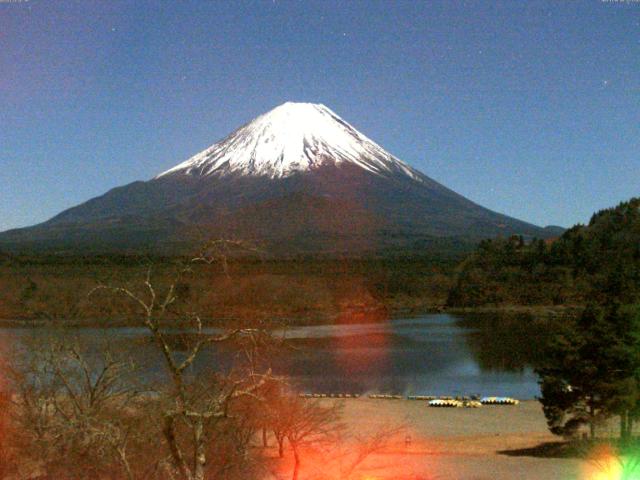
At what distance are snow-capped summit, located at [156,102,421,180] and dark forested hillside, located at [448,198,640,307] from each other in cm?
5909

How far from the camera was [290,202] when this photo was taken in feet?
378

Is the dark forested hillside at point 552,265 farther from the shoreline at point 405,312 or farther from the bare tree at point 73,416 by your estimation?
the bare tree at point 73,416

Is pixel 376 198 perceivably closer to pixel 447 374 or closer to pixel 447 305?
pixel 447 305

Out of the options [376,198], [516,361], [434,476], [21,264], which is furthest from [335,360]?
[376,198]

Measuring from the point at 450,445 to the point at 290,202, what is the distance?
329 ft

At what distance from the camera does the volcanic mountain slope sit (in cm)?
10088

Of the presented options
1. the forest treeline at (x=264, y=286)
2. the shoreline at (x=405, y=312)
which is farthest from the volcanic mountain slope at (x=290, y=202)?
the shoreline at (x=405, y=312)

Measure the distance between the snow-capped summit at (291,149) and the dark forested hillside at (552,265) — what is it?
5909cm

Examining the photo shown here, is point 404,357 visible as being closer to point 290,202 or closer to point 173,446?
point 173,446

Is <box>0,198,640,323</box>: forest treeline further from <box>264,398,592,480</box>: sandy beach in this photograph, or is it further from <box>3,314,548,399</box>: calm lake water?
<box>264,398,592,480</box>: sandy beach

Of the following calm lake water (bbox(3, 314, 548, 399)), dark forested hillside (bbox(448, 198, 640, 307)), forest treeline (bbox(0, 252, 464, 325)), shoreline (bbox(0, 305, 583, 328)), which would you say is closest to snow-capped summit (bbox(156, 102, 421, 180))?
forest treeline (bbox(0, 252, 464, 325))

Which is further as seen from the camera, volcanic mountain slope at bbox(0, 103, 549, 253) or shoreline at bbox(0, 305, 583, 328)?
volcanic mountain slope at bbox(0, 103, 549, 253)

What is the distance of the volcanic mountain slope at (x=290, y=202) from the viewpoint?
331ft

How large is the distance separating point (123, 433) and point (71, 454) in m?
0.80
